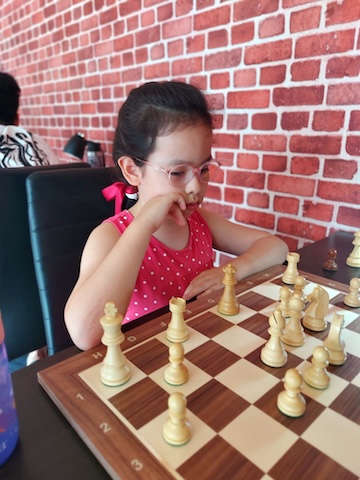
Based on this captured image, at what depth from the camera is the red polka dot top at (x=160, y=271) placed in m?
0.91

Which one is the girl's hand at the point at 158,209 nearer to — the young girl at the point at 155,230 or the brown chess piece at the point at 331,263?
the young girl at the point at 155,230

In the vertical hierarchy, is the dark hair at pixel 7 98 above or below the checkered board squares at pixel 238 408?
above

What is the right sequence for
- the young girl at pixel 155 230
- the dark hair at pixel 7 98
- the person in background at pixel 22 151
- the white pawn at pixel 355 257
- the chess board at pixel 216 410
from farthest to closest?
the dark hair at pixel 7 98 → the person in background at pixel 22 151 → the white pawn at pixel 355 257 → the young girl at pixel 155 230 → the chess board at pixel 216 410

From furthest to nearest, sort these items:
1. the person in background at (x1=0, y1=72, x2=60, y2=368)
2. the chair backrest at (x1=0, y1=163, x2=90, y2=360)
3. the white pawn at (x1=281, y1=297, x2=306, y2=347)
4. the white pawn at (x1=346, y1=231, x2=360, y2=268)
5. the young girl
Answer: the person in background at (x1=0, y1=72, x2=60, y2=368) < the chair backrest at (x1=0, y1=163, x2=90, y2=360) < the white pawn at (x1=346, y1=231, x2=360, y2=268) < the young girl < the white pawn at (x1=281, y1=297, x2=306, y2=347)

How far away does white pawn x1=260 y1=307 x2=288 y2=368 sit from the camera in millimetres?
520

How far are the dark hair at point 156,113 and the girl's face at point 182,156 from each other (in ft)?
0.06

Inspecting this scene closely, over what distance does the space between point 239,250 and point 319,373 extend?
668 mm

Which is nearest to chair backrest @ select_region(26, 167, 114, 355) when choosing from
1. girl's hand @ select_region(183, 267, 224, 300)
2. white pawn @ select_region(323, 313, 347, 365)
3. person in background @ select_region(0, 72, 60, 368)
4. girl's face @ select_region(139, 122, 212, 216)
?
girl's face @ select_region(139, 122, 212, 216)

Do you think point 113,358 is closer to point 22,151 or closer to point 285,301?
point 285,301

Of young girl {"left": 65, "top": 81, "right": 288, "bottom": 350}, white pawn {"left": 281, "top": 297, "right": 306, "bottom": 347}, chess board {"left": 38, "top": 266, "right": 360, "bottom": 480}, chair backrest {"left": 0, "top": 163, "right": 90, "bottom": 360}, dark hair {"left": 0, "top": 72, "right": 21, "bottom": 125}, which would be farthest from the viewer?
dark hair {"left": 0, "top": 72, "right": 21, "bottom": 125}

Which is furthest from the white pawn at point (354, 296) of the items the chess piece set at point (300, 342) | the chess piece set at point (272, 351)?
the chess piece set at point (272, 351)

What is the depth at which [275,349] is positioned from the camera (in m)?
0.52

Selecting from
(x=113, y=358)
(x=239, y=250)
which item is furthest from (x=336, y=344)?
(x=239, y=250)

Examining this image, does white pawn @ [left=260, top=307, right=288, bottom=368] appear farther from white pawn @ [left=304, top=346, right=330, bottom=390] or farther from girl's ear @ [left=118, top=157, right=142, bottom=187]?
girl's ear @ [left=118, top=157, right=142, bottom=187]
